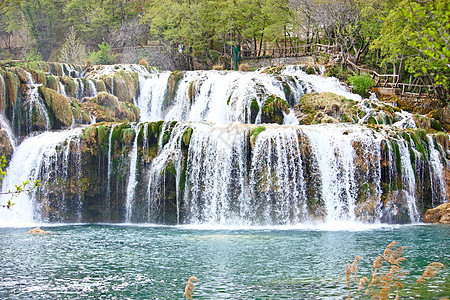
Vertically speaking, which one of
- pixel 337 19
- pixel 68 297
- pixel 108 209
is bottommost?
pixel 68 297

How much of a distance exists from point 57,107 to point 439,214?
691 inches

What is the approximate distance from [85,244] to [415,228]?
1116 cm

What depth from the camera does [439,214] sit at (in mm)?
18375

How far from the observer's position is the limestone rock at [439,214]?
18.1 metres

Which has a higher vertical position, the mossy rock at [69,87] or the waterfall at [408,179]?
the mossy rock at [69,87]

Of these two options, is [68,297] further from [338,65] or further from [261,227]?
[338,65]

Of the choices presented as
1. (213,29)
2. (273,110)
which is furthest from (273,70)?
(213,29)

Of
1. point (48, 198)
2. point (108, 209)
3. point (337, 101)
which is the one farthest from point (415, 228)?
point (48, 198)

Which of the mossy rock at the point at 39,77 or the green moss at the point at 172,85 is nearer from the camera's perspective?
the mossy rock at the point at 39,77

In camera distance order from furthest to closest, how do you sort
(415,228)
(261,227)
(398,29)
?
→ (398,29), (261,227), (415,228)

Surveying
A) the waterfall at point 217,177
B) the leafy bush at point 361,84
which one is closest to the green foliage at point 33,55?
the leafy bush at point 361,84

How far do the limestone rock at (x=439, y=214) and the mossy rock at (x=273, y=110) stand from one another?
832 cm

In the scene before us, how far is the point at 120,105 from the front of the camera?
25781mm

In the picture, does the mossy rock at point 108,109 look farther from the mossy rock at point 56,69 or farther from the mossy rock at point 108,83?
the mossy rock at point 56,69
